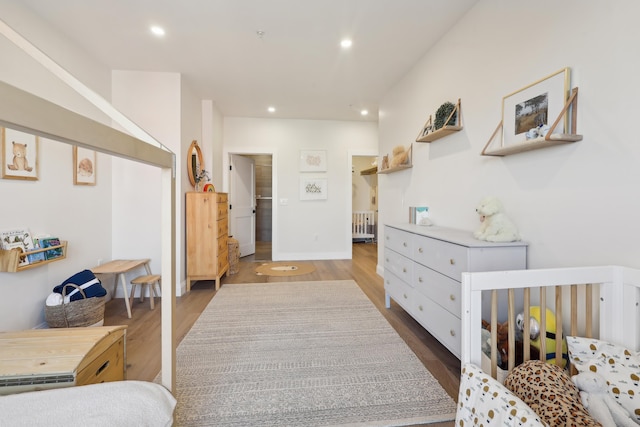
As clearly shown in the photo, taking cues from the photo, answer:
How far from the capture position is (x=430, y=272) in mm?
1936

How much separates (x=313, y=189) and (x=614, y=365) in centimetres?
428

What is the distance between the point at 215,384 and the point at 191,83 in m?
3.32

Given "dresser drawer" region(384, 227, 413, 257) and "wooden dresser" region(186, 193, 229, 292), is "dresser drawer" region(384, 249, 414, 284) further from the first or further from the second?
"wooden dresser" region(186, 193, 229, 292)

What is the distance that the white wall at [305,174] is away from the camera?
16.0 ft

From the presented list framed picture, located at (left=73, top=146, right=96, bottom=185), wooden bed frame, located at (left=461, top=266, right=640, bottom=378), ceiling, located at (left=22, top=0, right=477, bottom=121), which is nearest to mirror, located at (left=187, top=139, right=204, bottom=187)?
ceiling, located at (left=22, top=0, right=477, bottom=121)

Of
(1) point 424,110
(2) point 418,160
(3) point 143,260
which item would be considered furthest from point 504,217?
(3) point 143,260

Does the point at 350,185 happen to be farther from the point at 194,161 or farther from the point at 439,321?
the point at 439,321

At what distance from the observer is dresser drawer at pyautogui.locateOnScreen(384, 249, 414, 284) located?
2.26 m

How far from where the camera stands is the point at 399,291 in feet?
8.05

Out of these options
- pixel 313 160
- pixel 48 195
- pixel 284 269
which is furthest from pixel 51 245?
pixel 313 160

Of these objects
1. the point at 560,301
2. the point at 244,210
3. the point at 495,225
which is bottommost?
the point at 560,301

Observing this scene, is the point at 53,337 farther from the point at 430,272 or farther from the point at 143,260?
the point at 430,272

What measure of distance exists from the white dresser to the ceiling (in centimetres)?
171

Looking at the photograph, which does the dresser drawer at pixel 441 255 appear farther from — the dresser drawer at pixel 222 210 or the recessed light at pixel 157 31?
the recessed light at pixel 157 31
